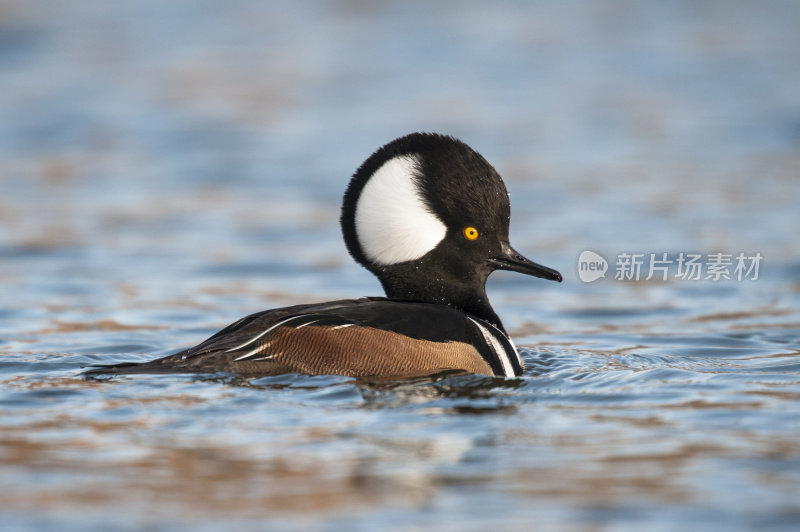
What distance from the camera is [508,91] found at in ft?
59.8

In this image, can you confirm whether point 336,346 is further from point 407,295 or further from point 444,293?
point 444,293

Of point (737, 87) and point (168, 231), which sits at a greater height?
point (737, 87)

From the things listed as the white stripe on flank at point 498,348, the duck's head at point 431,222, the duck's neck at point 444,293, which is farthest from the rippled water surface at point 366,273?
the duck's head at point 431,222

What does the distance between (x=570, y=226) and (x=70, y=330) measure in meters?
5.42

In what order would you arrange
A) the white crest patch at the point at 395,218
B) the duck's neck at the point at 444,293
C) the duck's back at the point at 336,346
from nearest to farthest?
the duck's back at the point at 336,346 → the white crest patch at the point at 395,218 → the duck's neck at the point at 444,293

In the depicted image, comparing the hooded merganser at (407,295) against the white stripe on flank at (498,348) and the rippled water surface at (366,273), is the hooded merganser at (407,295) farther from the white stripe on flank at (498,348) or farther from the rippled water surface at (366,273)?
the rippled water surface at (366,273)

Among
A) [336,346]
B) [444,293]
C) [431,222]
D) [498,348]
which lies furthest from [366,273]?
[336,346]

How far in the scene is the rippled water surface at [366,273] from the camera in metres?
4.90

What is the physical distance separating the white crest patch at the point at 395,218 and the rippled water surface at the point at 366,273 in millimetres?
898

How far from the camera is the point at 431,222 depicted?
22.8ft

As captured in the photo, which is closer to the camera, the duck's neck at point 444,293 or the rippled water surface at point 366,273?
the rippled water surface at point 366,273

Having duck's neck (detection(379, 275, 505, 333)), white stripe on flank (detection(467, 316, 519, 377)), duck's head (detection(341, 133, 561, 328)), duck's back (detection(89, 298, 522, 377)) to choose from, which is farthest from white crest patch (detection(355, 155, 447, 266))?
white stripe on flank (detection(467, 316, 519, 377))

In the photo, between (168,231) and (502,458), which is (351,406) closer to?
(502,458)

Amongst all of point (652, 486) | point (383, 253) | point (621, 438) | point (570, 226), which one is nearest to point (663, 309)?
point (570, 226)
